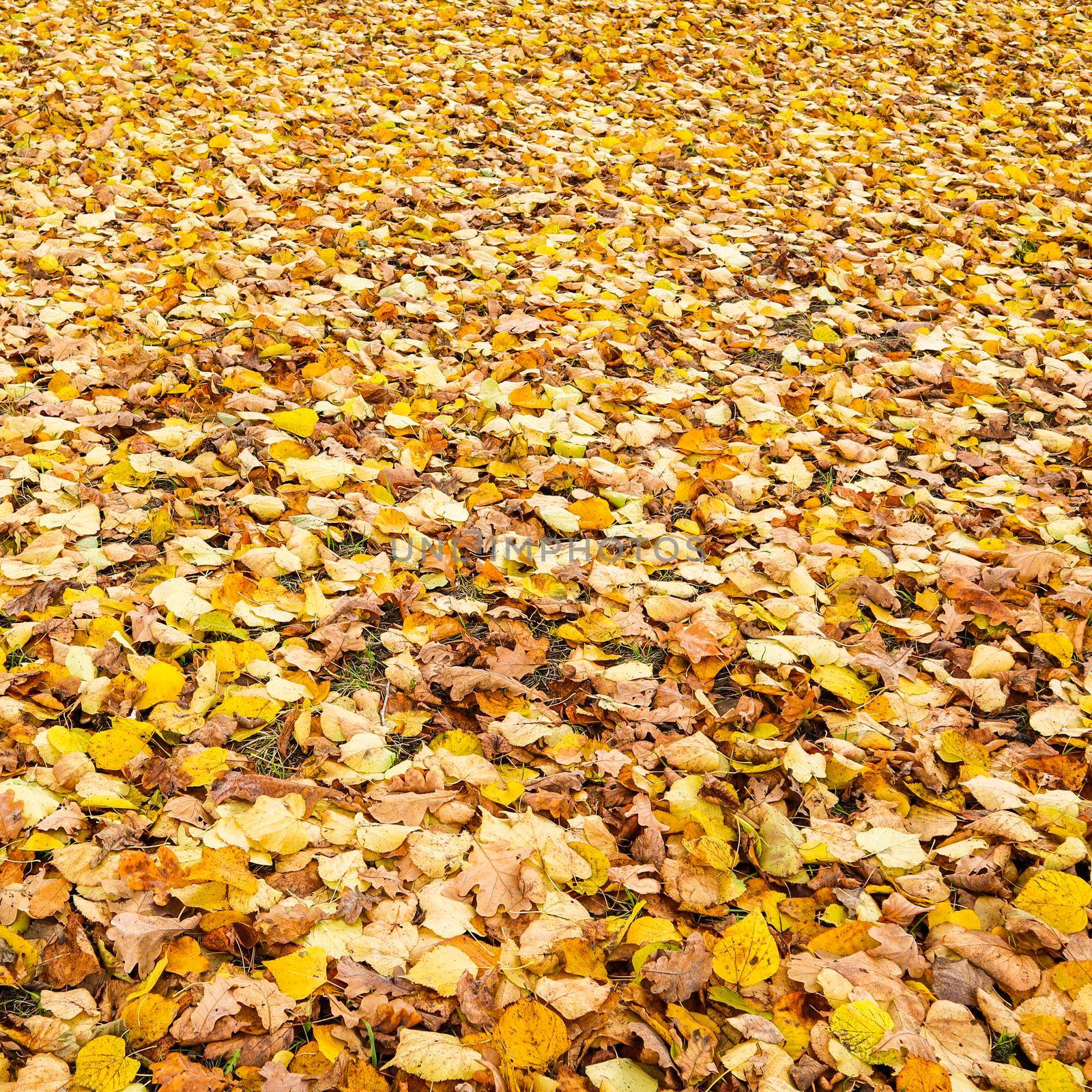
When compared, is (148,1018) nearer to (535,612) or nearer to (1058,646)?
(535,612)

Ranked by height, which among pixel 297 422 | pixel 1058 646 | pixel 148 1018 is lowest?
pixel 148 1018

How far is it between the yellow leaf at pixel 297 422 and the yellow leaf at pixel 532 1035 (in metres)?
1.76

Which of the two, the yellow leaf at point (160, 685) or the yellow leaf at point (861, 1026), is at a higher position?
the yellow leaf at point (861, 1026)

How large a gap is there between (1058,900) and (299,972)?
49.4 inches

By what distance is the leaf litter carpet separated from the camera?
1.42 m

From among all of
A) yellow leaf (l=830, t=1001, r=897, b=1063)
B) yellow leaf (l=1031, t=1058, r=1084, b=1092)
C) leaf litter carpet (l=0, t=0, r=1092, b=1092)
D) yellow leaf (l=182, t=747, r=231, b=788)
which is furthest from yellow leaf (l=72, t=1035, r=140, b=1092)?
yellow leaf (l=1031, t=1058, r=1084, b=1092)

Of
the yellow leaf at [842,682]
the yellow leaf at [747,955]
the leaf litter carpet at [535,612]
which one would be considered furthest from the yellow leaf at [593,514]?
the yellow leaf at [747,955]

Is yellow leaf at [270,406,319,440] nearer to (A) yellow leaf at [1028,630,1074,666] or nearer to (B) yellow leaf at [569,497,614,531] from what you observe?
(B) yellow leaf at [569,497,614,531]

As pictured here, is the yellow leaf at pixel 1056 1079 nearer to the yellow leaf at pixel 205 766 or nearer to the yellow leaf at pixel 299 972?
the yellow leaf at pixel 299 972

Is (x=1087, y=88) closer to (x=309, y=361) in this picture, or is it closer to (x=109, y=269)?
(x=309, y=361)

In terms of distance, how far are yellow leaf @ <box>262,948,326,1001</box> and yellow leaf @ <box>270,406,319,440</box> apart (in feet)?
5.10

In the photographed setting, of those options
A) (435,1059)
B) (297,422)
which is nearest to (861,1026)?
(435,1059)

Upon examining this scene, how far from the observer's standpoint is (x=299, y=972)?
4.70 ft

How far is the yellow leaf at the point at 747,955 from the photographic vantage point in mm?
1427
